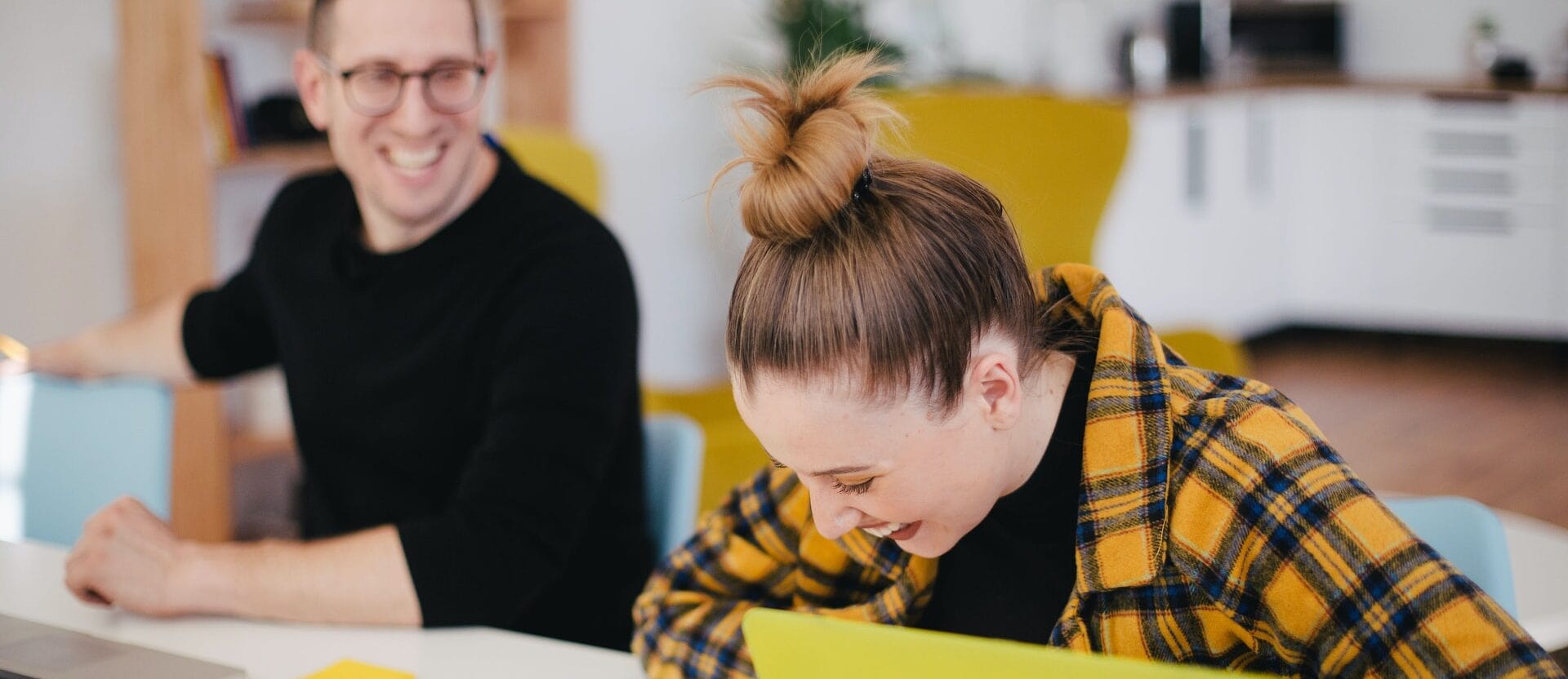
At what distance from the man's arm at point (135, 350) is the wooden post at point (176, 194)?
4.13ft

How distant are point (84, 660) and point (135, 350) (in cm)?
86

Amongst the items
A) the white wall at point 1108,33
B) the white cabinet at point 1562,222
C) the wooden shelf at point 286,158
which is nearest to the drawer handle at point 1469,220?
the white cabinet at point 1562,222

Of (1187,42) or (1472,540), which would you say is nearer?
(1472,540)

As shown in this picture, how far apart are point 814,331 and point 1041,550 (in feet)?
0.90

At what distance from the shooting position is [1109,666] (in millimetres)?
700

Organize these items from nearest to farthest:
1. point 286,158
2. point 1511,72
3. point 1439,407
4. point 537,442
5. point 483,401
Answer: point 537,442 → point 483,401 → point 286,158 → point 1439,407 → point 1511,72

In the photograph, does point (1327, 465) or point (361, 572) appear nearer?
point (1327, 465)

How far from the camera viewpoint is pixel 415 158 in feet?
5.48

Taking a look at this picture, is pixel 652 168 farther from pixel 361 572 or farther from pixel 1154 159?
pixel 361 572

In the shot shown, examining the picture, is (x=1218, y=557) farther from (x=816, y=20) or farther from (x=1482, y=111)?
(x=1482, y=111)

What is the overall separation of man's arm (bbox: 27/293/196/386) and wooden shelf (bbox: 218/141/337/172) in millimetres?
1328

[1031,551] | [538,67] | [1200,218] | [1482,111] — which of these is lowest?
[1200,218]

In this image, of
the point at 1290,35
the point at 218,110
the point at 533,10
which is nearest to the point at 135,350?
the point at 218,110

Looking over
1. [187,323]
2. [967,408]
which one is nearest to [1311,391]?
[187,323]
